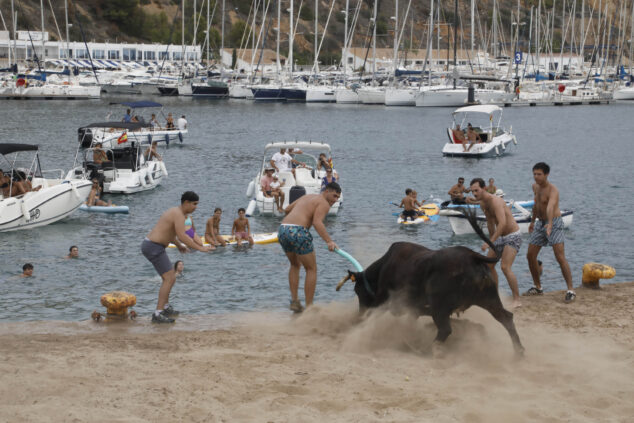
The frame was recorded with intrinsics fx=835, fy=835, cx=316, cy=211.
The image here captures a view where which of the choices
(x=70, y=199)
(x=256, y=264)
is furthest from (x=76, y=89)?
(x=256, y=264)

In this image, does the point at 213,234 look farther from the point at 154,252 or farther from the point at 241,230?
the point at 154,252

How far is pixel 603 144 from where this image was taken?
49781mm

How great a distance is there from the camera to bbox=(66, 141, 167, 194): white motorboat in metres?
25.8

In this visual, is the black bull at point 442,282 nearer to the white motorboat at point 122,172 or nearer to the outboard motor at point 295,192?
the outboard motor at point 295,192

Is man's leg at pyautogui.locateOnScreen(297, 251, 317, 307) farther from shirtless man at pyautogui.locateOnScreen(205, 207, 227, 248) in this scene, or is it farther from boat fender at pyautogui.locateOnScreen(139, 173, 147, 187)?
boat fender at pyautogui.locateOnScreen(139, 173, 147, 187)

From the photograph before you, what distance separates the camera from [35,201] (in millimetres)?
20328

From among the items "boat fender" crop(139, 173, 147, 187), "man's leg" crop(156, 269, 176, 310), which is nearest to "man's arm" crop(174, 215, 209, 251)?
"man's leg" crop(156, 269, 176, 310)

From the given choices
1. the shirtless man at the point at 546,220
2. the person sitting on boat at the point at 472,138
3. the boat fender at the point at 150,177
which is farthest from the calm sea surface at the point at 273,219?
the shirtless man at the point at 546,220

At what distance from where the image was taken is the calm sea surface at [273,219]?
14.6 meters

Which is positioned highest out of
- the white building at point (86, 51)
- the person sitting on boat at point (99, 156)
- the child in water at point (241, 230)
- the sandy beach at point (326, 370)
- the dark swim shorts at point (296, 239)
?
the white building at point (86, 51)

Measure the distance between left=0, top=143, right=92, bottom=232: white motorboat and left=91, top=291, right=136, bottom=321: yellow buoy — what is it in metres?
9.15

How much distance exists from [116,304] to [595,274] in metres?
7.15

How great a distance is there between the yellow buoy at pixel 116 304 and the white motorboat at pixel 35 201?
915 centimetres

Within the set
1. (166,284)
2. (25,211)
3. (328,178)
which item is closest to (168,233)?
(166,284)
